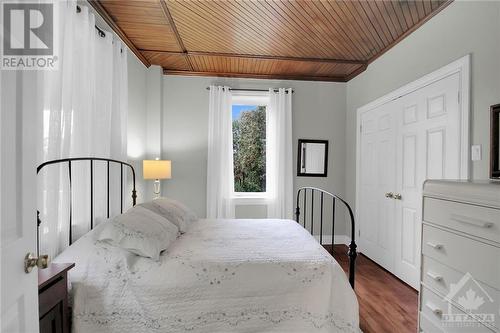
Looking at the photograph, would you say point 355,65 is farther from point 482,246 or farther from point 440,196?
point 482,246

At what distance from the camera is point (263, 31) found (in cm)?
262

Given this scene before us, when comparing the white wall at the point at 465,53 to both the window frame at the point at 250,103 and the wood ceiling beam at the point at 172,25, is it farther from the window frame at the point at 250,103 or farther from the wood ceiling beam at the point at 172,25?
the wood ceiling beam at the point at 172,25

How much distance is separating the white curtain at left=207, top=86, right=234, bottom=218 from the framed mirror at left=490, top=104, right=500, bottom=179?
109 inches

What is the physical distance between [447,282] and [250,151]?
2881 mm

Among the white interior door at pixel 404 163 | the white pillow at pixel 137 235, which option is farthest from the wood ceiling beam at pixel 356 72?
the white pillow at pixel 137 235

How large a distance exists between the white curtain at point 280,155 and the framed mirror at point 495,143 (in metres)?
2.29

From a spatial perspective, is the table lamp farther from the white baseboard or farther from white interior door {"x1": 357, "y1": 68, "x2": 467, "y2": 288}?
white interior door {"x1": 357, "y1": 68, "x2": 467, "y2": 288}

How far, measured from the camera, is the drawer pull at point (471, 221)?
117 cm

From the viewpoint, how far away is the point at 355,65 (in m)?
3.45

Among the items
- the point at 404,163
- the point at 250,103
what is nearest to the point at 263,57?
the point at 250,103

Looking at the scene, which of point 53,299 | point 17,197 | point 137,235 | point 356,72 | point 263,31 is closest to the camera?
point 17,197

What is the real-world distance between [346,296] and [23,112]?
1.72 metres

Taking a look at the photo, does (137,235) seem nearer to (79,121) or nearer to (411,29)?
(79,121)

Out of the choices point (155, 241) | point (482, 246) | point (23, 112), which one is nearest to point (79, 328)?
point (155, 241)
